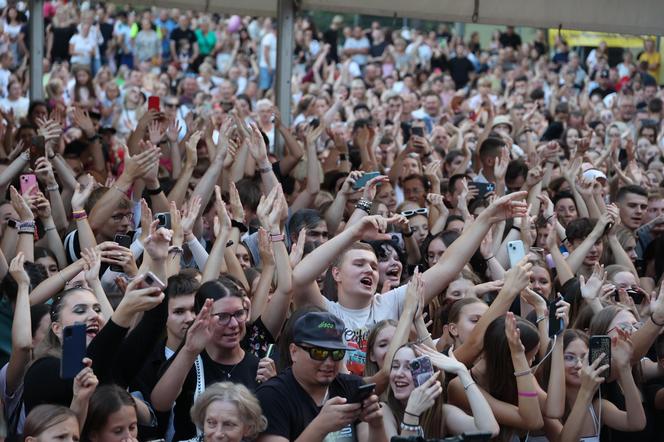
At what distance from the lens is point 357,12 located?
11.4 meters

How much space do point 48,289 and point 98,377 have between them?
64.9 inches

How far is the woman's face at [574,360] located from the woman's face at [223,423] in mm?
2069

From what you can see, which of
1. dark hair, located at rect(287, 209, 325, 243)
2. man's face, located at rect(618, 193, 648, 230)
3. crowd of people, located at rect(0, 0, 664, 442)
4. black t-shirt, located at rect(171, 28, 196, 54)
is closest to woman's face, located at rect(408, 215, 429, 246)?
crowd of people, located at rect(0, 0, 664, 442)

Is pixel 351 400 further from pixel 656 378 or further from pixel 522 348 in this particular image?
pixel 656 378

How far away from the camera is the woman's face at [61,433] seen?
4.73 m

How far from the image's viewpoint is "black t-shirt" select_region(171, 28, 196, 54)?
72.8ft

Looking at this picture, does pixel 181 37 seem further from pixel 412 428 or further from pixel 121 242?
pixel 412 428

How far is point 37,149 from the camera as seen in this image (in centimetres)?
905

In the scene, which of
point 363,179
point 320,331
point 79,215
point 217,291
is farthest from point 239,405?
point 363,179

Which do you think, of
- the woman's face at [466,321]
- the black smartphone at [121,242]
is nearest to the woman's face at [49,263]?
the black smartphone at [121,242]

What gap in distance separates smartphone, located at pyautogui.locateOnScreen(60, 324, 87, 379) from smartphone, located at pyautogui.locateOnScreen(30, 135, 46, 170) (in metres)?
4.51

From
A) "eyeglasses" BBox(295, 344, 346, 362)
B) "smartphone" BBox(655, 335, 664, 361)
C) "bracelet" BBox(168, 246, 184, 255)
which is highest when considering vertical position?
"eyeglasses" BBox(295, 344, 346, 362)

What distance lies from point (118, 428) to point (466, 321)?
7.49ft

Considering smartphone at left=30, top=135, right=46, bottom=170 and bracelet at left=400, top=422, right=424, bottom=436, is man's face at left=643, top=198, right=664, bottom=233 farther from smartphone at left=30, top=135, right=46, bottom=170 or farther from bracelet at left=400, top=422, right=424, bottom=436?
bracelet at left=400, top=422, right=424, bottom=436
